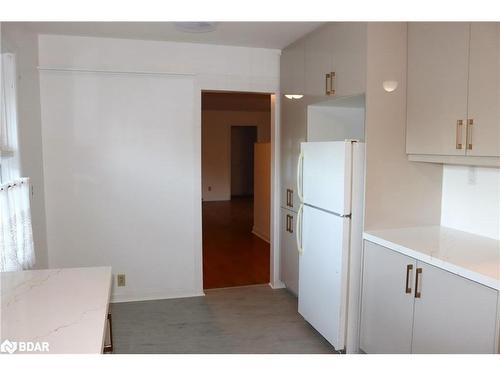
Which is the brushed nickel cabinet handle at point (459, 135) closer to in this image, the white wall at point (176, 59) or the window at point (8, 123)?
the white wall at point (176, 59)

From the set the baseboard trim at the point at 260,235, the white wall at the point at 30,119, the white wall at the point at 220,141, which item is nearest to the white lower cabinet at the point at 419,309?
the white wall at the point at 30,119

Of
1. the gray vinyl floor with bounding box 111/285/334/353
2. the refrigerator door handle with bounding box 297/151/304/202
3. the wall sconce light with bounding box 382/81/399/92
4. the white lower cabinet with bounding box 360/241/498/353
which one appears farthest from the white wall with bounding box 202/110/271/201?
the white lower cabinet with bounding box 360/241/498/353

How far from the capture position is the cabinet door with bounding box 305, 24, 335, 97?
3084 millimetres

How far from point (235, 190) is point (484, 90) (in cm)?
996

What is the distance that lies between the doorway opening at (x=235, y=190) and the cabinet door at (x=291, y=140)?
0.61 m

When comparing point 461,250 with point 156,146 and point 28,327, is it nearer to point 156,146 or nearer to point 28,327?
point 28,327

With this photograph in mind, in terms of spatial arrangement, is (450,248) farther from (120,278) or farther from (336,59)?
(120,278)

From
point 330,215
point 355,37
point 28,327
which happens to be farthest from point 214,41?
point 28,327

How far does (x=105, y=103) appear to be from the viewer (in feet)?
11.8

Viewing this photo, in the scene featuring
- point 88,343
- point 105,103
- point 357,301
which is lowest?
point 357,301

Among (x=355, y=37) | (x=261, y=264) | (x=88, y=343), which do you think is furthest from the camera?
(x=261, y=264)

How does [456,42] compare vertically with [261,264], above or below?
above

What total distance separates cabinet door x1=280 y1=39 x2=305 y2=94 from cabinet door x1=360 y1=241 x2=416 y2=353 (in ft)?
5.33
